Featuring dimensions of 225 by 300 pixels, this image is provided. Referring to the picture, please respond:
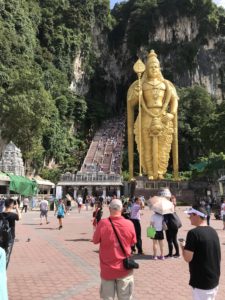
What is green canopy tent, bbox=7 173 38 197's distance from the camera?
878 inches

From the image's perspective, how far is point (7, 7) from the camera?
38625 mm

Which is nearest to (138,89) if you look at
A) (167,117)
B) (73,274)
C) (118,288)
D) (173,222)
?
(167,117)

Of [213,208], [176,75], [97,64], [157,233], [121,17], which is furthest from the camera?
[121,17]

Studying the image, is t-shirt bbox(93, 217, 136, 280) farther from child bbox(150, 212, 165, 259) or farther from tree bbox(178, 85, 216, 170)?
tree bbox(178, 85, 216, 170)

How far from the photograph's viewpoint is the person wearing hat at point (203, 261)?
305 cm

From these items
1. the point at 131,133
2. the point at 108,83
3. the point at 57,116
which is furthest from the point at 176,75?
the point at 131,133

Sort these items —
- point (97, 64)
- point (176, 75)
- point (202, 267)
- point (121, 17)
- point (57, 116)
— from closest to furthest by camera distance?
point (202, 267) → point (57, 116) → point (176, 75) → point (97, 64) → point (121, 17)

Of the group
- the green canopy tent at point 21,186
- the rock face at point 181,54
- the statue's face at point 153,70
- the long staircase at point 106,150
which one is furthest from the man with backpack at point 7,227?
the rock face at point 181,54

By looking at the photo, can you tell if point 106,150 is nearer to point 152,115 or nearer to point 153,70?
point 152,115

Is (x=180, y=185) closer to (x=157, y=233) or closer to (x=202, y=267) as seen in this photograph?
(x=157, y=233)

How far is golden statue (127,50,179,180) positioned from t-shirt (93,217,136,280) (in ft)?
79.9

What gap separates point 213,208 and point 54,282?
16.1 m

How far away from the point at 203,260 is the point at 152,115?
2516 centimetres

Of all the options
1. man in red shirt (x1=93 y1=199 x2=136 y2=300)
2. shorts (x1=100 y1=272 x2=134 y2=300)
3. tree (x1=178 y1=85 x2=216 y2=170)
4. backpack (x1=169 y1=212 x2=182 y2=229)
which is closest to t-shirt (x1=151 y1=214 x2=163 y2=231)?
backpack (x1=169 y1=212 x2=182 y2=229)
